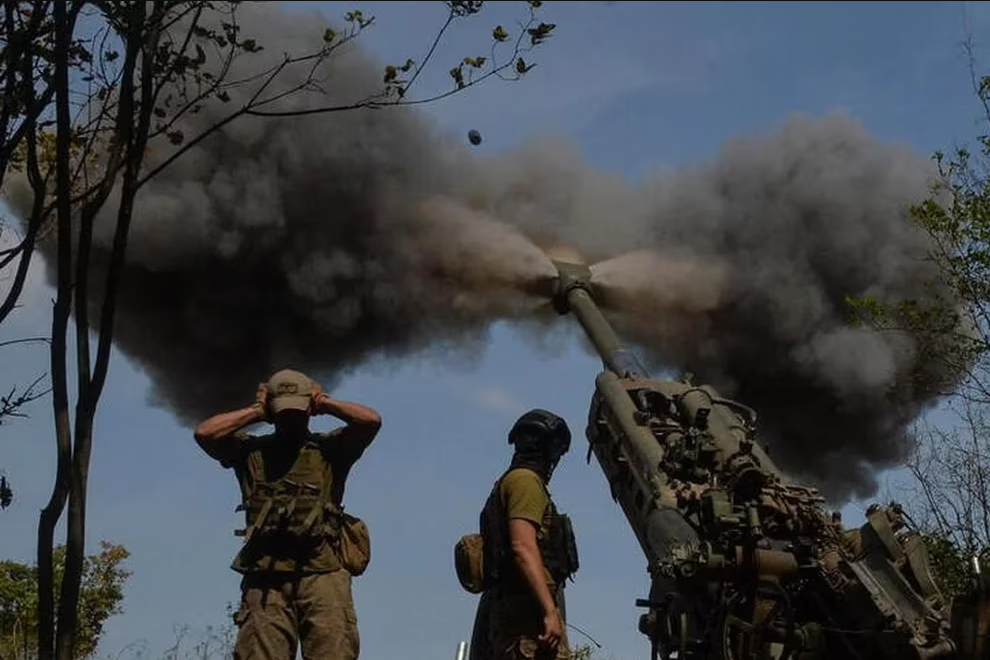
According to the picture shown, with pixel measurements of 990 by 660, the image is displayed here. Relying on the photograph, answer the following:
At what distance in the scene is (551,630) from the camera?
558cm

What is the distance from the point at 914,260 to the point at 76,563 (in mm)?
10324

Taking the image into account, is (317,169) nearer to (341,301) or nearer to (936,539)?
(341,301)

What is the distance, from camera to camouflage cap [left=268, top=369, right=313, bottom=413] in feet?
20.3

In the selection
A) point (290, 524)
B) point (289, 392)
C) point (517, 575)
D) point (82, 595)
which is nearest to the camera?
point (517, 575)

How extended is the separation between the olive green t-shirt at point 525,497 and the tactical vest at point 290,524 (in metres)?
0.76

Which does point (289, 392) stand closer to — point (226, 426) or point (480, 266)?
point (226, 426)

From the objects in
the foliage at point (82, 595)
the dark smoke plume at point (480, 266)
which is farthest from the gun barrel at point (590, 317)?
the foliage at point (82, 595)

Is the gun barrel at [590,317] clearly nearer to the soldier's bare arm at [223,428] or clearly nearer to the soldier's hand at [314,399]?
the soldier's hand at [314,399]

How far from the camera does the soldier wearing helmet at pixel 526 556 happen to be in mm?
5691

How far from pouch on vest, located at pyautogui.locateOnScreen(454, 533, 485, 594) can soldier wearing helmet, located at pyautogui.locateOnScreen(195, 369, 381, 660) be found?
1.40 feet

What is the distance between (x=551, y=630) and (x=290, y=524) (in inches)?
48.3

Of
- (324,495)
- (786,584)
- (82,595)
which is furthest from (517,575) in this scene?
(82,595)

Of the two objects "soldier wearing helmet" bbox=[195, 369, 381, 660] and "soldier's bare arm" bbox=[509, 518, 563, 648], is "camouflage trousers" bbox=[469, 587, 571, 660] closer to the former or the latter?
"soldier's bare arm" bbox=[509, 518, 563, 648]

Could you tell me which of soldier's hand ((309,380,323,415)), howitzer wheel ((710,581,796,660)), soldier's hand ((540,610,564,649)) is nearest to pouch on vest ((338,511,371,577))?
soldier's hand ((309,380,323,415))
